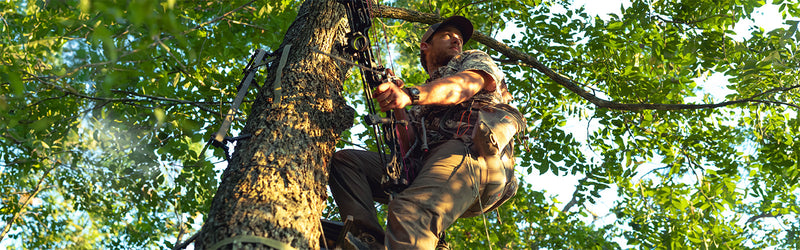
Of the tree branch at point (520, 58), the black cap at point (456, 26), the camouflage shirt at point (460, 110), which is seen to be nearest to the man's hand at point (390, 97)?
the camouflage shirt at point (460, 110)

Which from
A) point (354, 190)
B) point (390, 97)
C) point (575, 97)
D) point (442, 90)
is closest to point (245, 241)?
point (390, 97)

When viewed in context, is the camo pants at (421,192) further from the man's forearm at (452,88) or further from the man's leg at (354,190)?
the man's forearm at (452,88)

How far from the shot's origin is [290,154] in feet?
8.63

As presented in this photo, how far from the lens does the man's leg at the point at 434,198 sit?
2.76m

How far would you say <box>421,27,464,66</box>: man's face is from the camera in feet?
13.2

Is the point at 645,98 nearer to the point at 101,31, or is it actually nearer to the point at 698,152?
the point at 698,152

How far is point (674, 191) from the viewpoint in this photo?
274 inches

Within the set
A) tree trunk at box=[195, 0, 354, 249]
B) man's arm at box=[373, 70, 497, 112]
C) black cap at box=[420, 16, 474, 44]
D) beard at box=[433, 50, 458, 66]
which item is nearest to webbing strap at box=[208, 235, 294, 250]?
tree trunk at box=[195, 0, 354, 249]

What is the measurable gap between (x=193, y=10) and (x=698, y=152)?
620 centimetres

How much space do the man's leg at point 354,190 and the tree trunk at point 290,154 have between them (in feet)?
0.95

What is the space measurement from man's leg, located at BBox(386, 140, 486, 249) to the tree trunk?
41 cm

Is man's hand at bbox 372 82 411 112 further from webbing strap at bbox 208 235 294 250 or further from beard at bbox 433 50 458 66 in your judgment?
beard at bbox 433 50 458 66

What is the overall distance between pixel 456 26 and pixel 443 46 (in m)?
0.25

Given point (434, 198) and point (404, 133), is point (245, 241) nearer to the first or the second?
point (434, 198)
